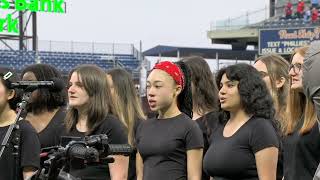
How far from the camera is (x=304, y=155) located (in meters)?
3.58

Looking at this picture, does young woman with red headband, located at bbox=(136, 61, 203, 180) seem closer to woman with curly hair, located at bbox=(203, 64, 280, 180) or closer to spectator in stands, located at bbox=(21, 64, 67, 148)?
woman with curly hair, located at bbox=(203, 64, 280, 180)

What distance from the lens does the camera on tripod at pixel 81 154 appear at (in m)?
2.31

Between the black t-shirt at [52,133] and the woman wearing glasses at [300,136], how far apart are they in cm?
177

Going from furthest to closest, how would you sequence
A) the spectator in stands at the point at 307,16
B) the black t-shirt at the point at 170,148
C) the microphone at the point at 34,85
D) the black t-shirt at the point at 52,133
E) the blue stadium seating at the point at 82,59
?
the blue stadium seating at the point at 82,59 → the spectator in stands at the point at 307,16 → the black t-shirt at the point at 52,133 → the black t-shirt at the point at 170,148 → the microphone at the point at 34,85

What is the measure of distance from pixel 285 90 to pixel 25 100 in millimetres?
2190

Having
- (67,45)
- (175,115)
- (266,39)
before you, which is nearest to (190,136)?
(175,115)

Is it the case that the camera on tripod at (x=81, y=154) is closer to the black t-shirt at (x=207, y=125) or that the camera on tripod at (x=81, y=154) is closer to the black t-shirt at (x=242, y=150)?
the black t-shirt at (x=242, y=150)

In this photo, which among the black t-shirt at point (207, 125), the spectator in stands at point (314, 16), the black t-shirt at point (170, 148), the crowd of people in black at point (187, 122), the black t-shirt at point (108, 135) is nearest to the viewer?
the crowd of people in black at point (187, 122)

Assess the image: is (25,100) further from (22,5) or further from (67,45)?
(67,45)

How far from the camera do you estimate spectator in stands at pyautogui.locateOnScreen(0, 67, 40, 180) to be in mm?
3768

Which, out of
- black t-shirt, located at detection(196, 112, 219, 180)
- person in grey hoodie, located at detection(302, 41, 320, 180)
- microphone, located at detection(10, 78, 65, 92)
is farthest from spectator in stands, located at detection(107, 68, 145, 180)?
person in grey hoodie, located at detection(302, 41, 320, 180)

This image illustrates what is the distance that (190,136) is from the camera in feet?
13.3

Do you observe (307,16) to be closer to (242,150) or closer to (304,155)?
(242,150)

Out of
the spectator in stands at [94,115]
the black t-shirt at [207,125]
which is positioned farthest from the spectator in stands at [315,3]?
the spectator in stands at [94,115]
